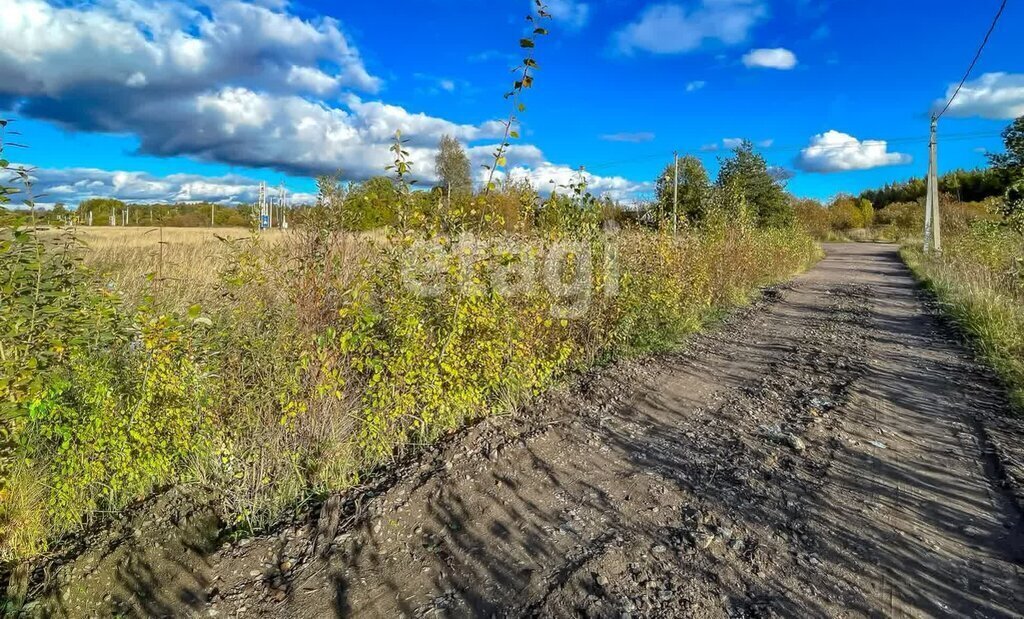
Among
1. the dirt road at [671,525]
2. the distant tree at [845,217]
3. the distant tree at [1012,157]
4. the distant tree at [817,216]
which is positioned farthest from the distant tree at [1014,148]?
the distant tree at [845,217]

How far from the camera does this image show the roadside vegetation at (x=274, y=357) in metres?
2.74

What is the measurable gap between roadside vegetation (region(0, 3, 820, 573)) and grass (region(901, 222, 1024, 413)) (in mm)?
4641

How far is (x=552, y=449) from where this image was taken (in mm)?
3740

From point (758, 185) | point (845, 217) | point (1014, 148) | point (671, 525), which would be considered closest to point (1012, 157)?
point (1014, 148)

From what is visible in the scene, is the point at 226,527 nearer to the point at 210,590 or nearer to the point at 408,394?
the point at 210,590

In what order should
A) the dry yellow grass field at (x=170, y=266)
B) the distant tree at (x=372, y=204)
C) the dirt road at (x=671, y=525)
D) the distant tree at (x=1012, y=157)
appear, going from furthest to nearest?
1. the distant tree at (x=1012, y=157)
2. the dry yellow grass field at (x=170, y=266)
3. the distant tree at (x=372, y=204)
4. the dirt road at (x=671, y=525)

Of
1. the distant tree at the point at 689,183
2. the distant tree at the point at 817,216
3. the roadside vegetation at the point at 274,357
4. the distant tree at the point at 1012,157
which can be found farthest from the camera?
the distant tree at the point at 817,216

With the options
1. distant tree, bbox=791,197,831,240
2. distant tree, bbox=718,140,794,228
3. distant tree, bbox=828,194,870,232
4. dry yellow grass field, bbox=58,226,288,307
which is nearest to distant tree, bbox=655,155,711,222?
distant tree, bbox=718,140,794,228

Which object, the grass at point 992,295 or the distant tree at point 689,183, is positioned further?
the distant tree at point 689,183

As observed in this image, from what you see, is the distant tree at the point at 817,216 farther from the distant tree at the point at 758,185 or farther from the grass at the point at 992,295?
the grass at the point at 992,295

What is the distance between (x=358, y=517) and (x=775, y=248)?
15988 millimetres

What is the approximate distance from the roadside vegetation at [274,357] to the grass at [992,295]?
4641 mm

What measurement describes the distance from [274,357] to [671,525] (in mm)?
2455

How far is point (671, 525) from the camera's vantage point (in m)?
2.77
